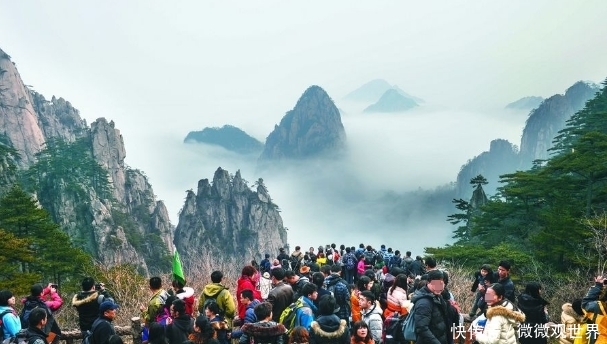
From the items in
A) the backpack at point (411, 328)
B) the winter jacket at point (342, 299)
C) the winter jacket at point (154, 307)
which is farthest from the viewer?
the winter jacket at point (342, 299)

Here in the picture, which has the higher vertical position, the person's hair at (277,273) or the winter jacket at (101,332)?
the person's hair at (277,273)

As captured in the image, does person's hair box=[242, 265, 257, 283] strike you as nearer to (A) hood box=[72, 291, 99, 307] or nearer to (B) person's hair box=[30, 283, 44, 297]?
(A) hood box=[72, 291, 99, 307]

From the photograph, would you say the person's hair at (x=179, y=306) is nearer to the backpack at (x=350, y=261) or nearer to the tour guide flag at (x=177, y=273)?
the tour guide flag at (x=177, y=273)

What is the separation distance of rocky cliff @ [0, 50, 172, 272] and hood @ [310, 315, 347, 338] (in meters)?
43.6

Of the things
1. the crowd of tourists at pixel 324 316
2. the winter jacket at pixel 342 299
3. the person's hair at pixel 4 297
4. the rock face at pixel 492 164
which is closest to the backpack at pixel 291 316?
the crowd of tourists at pixel 324 316

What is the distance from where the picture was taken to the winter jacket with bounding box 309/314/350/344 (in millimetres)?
4867

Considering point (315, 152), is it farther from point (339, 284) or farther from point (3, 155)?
point (339, 284)

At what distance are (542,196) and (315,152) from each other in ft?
555

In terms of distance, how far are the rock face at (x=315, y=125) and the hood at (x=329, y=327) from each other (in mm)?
170487

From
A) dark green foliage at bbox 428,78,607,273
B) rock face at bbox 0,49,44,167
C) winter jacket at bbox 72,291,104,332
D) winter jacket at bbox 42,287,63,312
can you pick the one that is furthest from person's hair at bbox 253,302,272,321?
rock face at bbox 0,49,44,167

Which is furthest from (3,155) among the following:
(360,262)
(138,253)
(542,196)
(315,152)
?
(315,152)

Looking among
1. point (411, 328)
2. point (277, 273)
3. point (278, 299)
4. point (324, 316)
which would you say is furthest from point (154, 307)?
point (411, 328)

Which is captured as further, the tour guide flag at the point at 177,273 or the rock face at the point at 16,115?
the rock face at the point at 16,115

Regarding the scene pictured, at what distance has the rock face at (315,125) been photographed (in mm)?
174375
